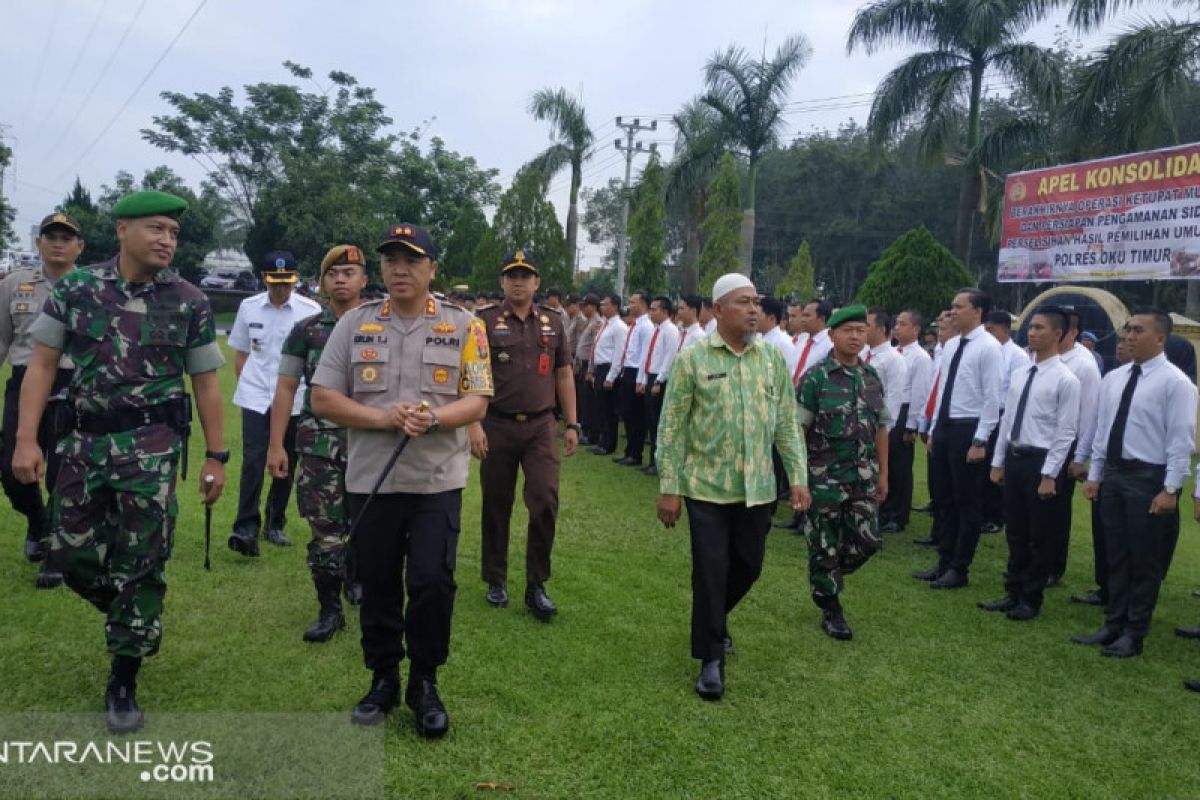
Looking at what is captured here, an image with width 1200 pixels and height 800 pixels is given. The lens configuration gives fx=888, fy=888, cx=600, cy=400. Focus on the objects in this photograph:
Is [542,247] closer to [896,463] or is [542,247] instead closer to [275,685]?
[896,463]

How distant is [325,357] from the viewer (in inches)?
146

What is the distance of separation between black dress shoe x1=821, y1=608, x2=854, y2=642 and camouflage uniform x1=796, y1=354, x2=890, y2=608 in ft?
0.22

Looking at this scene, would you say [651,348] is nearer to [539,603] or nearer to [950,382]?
[950,382]

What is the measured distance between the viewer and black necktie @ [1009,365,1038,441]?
607cm

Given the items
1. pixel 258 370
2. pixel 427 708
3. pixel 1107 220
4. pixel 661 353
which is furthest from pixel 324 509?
pixel 1107 220

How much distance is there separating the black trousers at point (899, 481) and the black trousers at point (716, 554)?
4.40 m

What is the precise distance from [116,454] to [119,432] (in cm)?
9

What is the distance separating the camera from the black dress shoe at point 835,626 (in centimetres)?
528

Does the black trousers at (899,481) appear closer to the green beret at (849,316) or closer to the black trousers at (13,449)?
the green beret at (849,316)

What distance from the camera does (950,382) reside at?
683 centimetres

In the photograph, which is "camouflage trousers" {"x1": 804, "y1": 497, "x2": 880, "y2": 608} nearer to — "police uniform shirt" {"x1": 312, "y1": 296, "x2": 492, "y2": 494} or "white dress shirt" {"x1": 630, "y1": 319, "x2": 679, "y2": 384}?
"police uniform shirt" {"x1": 312, "y1": 296, "x2": 492, "y2": 494}

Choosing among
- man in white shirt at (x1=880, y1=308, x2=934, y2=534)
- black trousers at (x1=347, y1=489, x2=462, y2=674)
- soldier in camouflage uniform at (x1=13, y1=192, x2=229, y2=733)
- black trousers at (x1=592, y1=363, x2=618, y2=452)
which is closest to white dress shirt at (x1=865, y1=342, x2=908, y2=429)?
man in white shirt at (x1=880, y1=308, x2=934, y2=534)

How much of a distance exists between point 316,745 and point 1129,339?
201 inches

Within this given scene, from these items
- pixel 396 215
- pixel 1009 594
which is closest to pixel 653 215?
pixel 396 215
